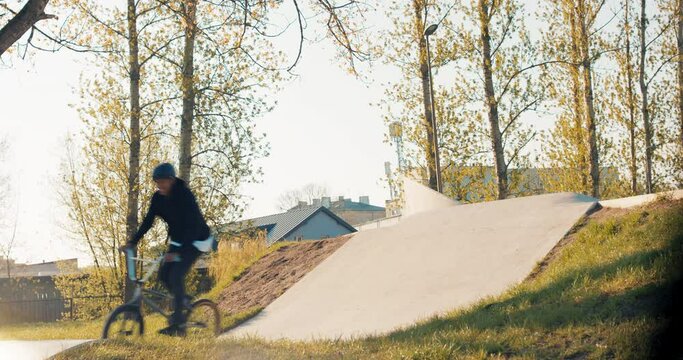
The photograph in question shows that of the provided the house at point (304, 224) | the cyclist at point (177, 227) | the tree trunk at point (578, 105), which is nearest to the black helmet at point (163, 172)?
the cyclist at point (177, 227)

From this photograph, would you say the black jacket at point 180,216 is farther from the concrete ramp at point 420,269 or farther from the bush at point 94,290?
the bush at point 94,290

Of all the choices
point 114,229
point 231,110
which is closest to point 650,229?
point 231,110

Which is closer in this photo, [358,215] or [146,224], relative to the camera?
[146,224]

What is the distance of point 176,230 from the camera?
281 inches

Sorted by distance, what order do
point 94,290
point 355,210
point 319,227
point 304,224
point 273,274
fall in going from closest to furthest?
point 273,274 → point 94,290 → point 304,224 → point 319,227 → point 355,210

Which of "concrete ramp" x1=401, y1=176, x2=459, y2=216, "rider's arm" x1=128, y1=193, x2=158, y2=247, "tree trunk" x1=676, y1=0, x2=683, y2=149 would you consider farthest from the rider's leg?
"tree trunk" x1=676, y1=0, x2=683, y2=149

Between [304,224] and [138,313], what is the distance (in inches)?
2042

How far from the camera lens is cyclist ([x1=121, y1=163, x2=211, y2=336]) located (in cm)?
704

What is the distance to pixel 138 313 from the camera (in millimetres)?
7352

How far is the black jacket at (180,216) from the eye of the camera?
→ 23.1ft

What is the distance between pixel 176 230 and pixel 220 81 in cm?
A: 1254

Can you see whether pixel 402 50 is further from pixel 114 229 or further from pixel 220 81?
pixel 114 229

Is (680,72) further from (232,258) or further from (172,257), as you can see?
(172,257)

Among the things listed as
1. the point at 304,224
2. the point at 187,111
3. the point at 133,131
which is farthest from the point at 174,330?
the point at 304,224
